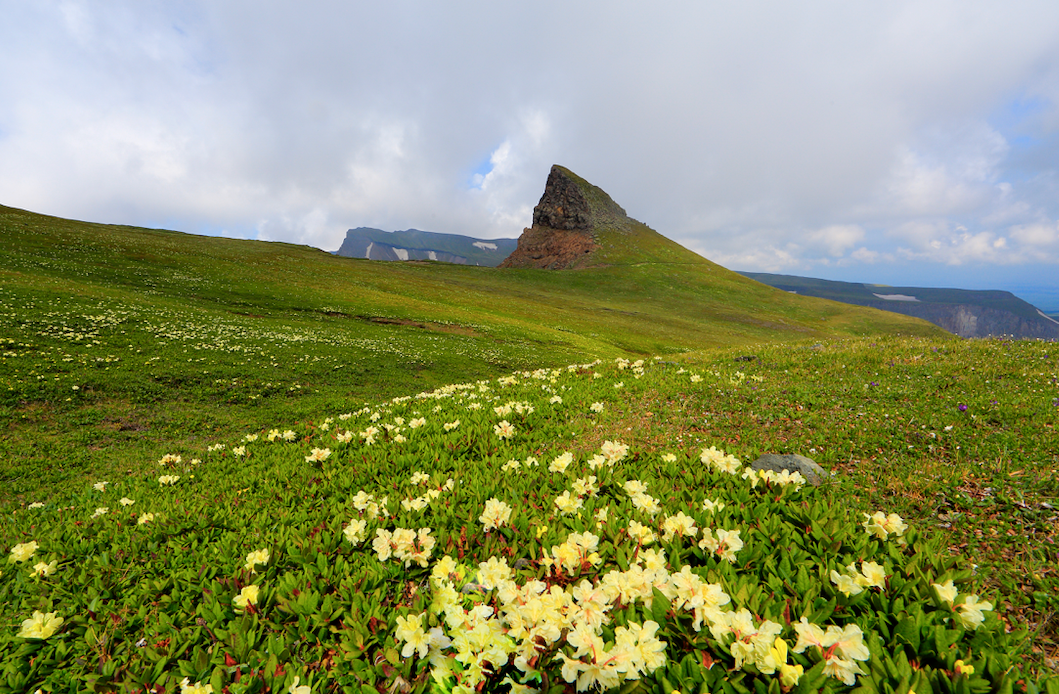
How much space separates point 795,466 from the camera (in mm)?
5305

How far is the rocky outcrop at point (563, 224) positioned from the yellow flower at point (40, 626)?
109 metres

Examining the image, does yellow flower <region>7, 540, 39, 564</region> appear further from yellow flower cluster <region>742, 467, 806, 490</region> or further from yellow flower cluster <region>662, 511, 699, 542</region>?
yellow flower cluster <region>742, 467, 806, 490</region>

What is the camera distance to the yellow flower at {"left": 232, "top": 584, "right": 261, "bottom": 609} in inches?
122

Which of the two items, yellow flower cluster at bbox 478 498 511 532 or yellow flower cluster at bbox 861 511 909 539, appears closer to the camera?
yellow flower cluster at bbox 861 511 909 539

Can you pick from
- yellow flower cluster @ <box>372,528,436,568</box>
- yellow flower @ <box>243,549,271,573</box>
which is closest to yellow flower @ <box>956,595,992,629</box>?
yellow flower cluster @ <box>372,528,436,568</box>

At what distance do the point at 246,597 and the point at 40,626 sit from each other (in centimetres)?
160

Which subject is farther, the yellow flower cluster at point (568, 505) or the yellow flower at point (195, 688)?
the yellow flower cluster at point (568, 505)

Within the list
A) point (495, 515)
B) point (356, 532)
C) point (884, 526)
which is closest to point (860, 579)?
point (884, 526)

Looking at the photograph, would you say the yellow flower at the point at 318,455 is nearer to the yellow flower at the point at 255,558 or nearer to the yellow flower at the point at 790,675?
the yellow flower at the point at 255,558

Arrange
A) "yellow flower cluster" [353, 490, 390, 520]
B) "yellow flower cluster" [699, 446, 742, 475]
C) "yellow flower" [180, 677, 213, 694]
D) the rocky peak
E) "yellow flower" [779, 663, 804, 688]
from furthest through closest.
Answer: the rocky peak, "yellow flower cluster" [699, 446, 742, 475], "yellow flower cluster" [353, 490, 390, 520], "yellow flower" [180, 677, 213, 694], "yellow flower" [779, 663, 804, 688]

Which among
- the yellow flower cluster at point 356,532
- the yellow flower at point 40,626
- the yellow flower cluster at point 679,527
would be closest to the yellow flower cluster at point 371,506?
the yellow flower cluster at point 356,532

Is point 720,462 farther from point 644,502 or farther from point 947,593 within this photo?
point 947,593

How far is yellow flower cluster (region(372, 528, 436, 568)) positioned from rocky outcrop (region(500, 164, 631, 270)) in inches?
4267

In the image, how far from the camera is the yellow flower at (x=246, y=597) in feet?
10.2
